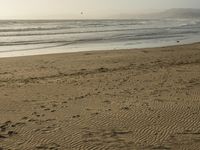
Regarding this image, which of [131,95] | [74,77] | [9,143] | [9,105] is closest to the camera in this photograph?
[9,143]

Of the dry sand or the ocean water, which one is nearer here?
the dry sand

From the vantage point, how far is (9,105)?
10531 mm

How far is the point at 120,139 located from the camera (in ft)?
25.4

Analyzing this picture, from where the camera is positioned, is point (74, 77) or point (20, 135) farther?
point (74, 77)

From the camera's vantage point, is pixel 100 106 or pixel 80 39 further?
pixel 80 39

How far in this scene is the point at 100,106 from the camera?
10.3m

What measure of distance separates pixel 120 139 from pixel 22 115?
2.84 meters

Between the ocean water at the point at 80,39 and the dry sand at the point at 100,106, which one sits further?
the ocean water at the point at 80,39

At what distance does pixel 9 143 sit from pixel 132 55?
48.5 ft

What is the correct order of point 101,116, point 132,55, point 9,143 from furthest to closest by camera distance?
point 132,55 → point 101,116 → point 9,143

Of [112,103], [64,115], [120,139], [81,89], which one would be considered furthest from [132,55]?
[120,139]

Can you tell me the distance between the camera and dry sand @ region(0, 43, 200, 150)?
25.3 feet

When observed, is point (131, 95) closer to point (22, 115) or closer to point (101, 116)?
point (101, 116)

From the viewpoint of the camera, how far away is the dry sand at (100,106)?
304 inches
